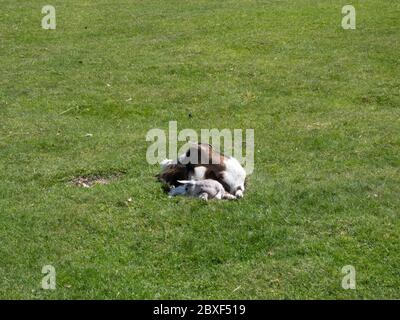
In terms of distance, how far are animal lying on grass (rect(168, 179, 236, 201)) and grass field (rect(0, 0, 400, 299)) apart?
204 mm

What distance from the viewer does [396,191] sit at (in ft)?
34.4

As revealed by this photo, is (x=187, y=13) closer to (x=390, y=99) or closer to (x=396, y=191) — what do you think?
(x=390, y=99)

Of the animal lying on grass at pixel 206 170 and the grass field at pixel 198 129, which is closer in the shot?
the grass field at pixel 198 129

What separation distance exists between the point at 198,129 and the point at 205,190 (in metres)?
3.89

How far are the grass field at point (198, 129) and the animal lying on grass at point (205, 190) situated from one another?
0.67 ft

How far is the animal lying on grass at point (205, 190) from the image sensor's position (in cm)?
1023

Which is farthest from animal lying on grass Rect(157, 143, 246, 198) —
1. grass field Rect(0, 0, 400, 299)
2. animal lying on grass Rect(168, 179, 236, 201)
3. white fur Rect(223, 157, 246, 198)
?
grass field Rect(0, 0, 400, 299)

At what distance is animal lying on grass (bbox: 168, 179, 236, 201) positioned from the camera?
1023 centimetres

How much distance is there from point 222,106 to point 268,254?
7271mm

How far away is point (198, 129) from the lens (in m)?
14.0

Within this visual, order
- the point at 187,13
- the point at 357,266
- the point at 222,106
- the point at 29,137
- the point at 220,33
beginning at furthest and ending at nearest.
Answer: the point at 187,13 → the point at 220,33 → the point at 222,106 → the point at 29,137 → the point at 357,266

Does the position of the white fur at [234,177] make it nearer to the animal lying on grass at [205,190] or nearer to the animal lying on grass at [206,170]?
the animal lying on grass at [206,170]

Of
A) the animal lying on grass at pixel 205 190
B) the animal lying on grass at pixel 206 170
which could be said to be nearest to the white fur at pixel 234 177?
the animal lying on grass at pixel 206 170
